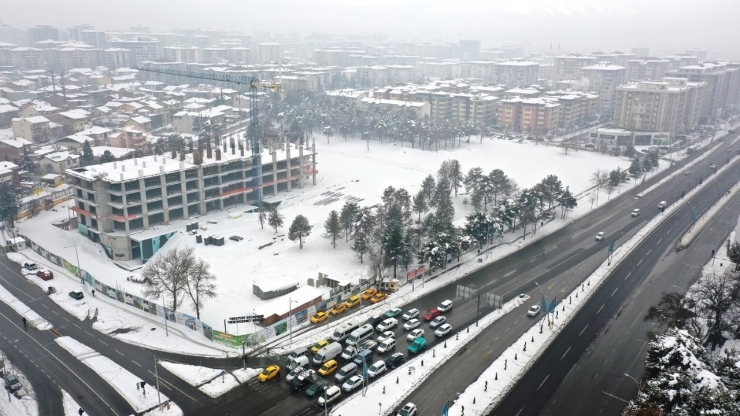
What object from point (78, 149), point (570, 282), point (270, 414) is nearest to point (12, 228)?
point (78, 149)

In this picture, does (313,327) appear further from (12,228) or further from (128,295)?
(12,228)

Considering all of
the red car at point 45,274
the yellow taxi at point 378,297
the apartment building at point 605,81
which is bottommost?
the red car at point 45,274

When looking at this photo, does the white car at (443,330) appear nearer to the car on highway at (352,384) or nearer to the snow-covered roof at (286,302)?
the car on highway at (352,384)

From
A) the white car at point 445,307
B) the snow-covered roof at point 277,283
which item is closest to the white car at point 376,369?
the white car at point 445,307

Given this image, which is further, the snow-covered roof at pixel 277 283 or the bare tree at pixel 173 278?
the snow-covered roof at pixel 277 283

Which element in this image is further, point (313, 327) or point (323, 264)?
A: point (323, 264)

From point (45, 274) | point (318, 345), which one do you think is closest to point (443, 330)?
point (318, 345)
